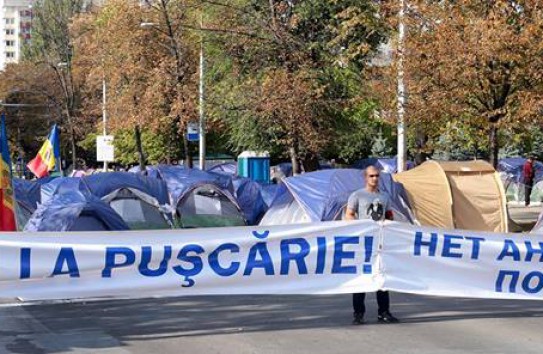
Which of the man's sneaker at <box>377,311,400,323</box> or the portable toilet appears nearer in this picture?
the man's sneaker at <box>377,311,400,323</box>

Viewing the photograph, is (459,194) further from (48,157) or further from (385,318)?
(48,157)

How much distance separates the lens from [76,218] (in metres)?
14.4

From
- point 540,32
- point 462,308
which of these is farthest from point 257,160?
point 462,308

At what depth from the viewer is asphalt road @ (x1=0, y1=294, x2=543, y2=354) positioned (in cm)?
799

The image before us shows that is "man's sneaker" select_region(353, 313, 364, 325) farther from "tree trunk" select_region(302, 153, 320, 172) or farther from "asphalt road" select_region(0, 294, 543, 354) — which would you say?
"tree trunk" select_region(302, 153, 320, 172)

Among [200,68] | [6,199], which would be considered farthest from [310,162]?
[6,199]

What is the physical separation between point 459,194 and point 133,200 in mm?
7226

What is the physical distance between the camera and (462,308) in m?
10.2

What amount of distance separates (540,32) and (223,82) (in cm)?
1202

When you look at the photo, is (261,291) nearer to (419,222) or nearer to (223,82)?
(419,222)

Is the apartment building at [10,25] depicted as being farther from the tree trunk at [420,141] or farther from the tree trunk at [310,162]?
the tree trunk at [420,141]

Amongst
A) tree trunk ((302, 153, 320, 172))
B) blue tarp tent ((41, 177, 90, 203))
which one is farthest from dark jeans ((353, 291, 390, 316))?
tree trunk ((302, 153, 320, 172))

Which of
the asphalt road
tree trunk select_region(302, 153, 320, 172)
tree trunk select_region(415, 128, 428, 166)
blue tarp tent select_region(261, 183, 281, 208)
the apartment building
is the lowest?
the asphalt road

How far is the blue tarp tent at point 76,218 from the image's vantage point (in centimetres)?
1433
